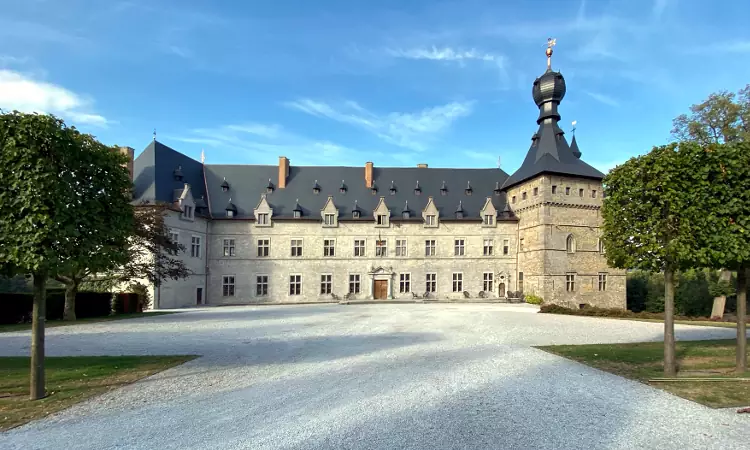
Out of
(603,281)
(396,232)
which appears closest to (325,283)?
(396,232)

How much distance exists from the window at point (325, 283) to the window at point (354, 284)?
177 cm

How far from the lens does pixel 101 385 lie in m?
7.57

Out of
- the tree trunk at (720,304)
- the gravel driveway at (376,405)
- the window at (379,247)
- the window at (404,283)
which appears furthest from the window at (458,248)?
the gravel driveway at (376,405)

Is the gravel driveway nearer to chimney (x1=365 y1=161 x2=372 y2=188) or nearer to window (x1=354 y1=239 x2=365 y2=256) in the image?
window (x1=354 y1=239 x2=365 y2=256)

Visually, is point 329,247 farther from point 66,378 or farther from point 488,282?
point 66,378

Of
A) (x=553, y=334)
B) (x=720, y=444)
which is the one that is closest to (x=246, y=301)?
(x=553, y=334)

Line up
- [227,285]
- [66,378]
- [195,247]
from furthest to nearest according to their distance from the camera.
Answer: [227,285], [195,247], [66,378]

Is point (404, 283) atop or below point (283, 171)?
below

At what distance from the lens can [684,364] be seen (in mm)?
9578

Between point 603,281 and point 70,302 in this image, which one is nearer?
point 70,302

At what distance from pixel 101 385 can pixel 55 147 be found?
14.8 ft

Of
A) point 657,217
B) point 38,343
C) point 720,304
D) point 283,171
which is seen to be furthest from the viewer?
point 283,171

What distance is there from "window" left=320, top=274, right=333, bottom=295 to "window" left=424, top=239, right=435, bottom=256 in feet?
29.0

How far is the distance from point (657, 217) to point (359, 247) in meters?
28.1
